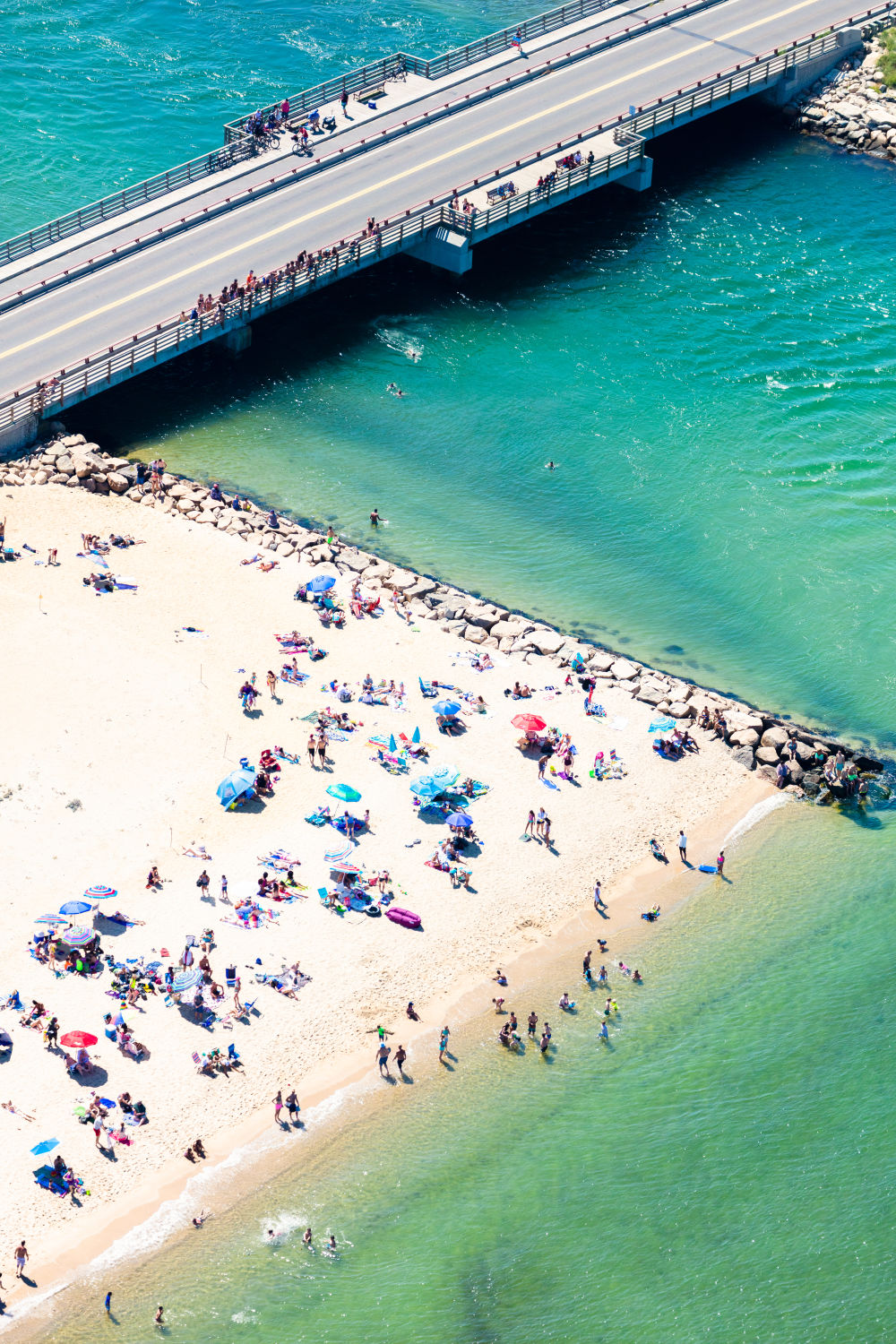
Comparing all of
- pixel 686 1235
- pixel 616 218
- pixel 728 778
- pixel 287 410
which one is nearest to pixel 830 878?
pixel 728 778

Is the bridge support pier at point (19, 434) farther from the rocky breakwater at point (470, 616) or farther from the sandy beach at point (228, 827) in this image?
the sandy beach at point (228, 827)

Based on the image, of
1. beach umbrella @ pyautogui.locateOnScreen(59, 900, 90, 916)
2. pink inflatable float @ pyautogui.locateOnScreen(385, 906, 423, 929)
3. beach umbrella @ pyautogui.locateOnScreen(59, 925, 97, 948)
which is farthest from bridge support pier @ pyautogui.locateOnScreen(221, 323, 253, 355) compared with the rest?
beach umbrella @ pyautogui.locateOnScreen(59, 925, 97, 948)

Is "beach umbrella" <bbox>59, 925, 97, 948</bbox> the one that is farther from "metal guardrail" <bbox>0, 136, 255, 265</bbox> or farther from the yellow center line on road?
"metal guardrail" <bbox>0, 136, 255, 265</bbox>

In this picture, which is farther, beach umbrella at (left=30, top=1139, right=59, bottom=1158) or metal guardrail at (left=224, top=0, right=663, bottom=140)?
metal guardrail at (left=224, top=0, right=663, bottom=140)

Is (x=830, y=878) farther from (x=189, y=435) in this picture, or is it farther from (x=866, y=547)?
(x=189, y=435)

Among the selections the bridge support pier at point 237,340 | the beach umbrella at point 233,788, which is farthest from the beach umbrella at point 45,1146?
the bridge support pier at point 237,340
